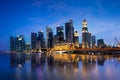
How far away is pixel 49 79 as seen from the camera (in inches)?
1249

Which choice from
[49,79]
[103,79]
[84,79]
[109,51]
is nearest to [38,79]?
[49,79]

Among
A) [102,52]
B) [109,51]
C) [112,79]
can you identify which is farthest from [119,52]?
[112,79]

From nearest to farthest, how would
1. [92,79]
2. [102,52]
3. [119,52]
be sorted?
[92,79], [119,52], [102,52]

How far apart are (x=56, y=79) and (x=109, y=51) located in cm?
14915

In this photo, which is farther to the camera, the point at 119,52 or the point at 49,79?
the point at 119,52

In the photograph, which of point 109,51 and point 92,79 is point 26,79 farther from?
point 109,51

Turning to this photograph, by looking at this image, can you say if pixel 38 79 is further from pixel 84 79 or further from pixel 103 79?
pixel 103 79

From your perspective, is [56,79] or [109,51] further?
[109,51]

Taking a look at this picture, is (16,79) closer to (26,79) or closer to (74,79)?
(26,79)

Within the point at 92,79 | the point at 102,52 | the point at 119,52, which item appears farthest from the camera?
the point at 102,52

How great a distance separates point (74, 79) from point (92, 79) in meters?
2.51

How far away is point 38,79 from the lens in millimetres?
31812

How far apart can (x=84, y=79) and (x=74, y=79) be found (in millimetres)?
1414

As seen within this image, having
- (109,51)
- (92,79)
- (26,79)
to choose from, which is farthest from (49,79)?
(109,51)
